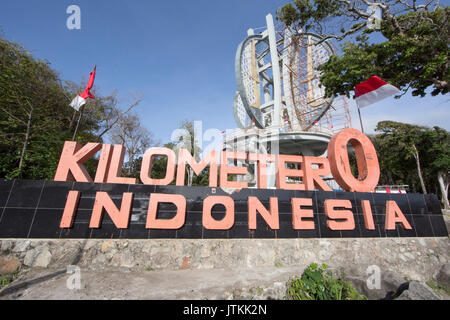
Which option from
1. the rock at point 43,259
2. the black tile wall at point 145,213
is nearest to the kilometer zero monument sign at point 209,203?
the black tile wall at point 145,213

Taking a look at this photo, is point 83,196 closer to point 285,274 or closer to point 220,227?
point 220,227

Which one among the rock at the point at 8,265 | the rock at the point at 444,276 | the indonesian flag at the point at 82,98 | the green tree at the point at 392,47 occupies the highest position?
the green tree at the point at 392,47

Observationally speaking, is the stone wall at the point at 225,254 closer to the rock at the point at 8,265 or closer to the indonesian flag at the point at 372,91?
the rock at the point at 8,265

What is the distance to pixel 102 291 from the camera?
17.4 ft

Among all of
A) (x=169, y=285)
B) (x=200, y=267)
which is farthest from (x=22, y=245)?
(x=200, y=267)

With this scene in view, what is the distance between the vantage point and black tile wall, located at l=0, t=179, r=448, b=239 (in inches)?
288

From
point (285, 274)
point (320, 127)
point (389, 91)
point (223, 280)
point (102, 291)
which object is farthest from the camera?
point (320, 127)

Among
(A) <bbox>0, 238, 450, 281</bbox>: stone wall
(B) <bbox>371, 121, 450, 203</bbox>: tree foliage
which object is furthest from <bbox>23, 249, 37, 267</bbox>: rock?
(B) <bbox>371, 121, 450, 203</bbox>: tree foliage

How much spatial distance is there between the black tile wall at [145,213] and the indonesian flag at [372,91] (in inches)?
226

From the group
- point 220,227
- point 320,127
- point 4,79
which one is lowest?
point 220,227

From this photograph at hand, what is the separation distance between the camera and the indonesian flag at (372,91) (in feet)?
34.2
